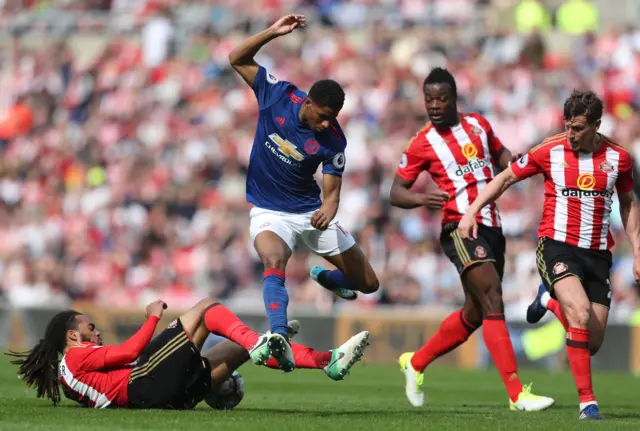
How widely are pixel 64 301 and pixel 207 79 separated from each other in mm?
4904

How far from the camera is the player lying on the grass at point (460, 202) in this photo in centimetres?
1021

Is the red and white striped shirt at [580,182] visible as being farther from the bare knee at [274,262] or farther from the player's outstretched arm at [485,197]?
the bare knee at [274,262]

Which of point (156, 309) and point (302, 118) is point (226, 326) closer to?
point (156, 309)

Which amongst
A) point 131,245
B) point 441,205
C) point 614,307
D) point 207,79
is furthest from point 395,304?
point 441,205

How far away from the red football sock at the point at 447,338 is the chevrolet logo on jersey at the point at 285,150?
7.50 feet

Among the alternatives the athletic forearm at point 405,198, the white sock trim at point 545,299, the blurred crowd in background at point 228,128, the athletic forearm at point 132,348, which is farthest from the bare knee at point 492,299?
the blurred crowd in background at point 228,128

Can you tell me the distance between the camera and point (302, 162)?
966cm

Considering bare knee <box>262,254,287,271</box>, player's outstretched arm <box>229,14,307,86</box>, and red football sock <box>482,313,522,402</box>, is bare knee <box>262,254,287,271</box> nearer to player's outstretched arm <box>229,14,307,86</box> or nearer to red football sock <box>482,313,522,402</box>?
player's outstretched arm <box>229,14,307,86</box>

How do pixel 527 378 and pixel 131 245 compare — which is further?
pixel 131 245

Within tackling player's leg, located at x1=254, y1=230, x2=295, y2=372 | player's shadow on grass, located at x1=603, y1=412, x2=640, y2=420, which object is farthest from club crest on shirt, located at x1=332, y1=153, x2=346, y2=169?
player's shadow on grass, located at x1=603, y1=412, x2=640, y2=420

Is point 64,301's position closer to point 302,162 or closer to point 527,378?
point 527,378

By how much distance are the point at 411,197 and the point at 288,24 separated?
6.28 feet

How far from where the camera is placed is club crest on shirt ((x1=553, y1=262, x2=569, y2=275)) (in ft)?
30.3

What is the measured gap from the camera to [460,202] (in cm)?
1060
